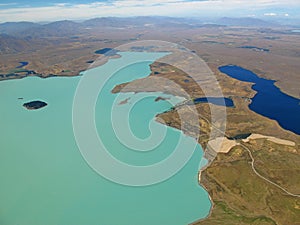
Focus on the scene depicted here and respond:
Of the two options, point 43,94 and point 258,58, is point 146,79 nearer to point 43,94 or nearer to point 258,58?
point 43,94

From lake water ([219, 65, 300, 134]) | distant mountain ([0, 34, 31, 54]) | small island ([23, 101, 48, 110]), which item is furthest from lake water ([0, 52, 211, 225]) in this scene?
distant mountain ([0, 34, 31, 54])

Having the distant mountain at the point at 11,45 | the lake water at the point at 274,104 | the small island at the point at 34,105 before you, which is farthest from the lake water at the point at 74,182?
the distant mountain at the point at 11,45

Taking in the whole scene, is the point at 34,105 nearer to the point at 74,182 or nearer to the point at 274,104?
the point at 74,182

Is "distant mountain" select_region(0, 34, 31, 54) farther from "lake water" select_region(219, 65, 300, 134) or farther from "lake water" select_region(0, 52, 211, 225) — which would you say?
"lake water" select_region(219, 65, 300, 134)

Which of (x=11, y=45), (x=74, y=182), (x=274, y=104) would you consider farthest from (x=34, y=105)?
(x=11, y=45)

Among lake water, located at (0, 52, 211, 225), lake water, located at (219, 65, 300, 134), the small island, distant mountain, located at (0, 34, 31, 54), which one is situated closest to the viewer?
lake water, located at (0, 52, 211, 225)

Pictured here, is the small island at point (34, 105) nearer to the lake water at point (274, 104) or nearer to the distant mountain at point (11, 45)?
the lake water at point (274, 104)
